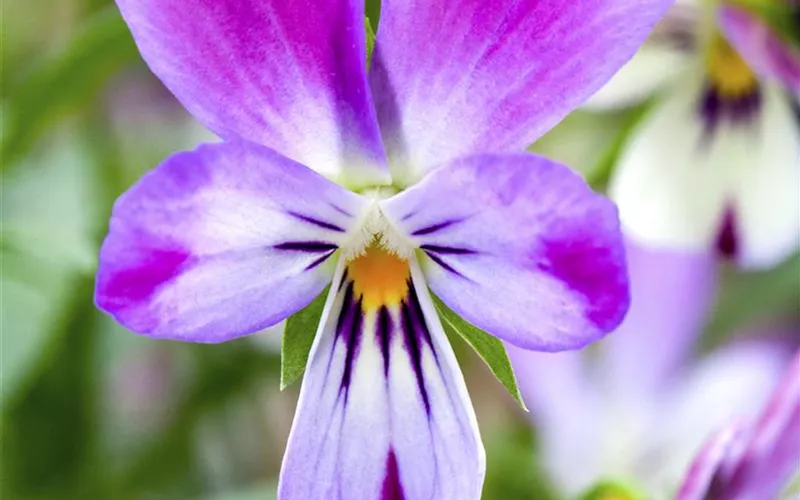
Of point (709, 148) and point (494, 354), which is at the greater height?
point (709, 148)

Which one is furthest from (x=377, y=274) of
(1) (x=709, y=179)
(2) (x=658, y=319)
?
(2) (x=658, y=319)

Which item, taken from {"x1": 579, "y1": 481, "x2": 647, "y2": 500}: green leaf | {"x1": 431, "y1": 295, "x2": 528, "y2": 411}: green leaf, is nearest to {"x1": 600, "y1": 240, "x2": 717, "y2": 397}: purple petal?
{"x1": 579, "y1": 481, "x2": 647, "y2": 500}: green leaf

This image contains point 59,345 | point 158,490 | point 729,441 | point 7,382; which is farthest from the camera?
point 158,490

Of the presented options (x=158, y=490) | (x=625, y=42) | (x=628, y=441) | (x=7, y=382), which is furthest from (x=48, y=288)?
(x=628, y=441)

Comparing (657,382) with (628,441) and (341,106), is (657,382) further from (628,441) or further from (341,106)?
(341,106)

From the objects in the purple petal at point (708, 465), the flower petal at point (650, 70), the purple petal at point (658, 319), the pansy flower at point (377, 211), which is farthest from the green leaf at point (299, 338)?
the purple petal at point (658, 319)

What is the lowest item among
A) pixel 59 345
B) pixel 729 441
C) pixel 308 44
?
pixel 729 441

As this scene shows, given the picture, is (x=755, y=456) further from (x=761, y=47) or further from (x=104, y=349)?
(x=104, y=349)
